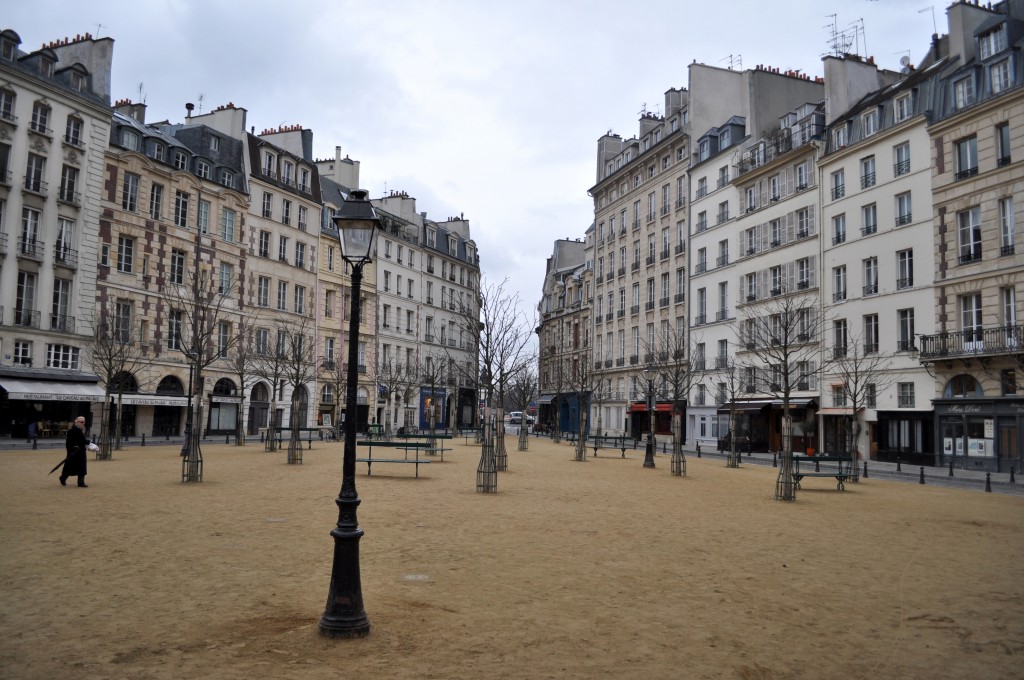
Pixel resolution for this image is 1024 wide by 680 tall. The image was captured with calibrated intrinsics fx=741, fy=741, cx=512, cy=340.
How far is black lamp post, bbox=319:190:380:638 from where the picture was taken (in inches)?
220

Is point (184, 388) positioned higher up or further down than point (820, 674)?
higher up

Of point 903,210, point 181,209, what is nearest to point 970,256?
point 903,210

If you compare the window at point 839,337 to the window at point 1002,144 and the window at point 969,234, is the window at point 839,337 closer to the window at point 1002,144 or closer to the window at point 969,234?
the window at point 969,234

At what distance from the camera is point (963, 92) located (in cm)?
2873

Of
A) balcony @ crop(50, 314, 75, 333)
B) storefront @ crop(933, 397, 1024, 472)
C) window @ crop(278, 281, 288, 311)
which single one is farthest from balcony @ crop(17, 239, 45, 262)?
storefront @ crop(933, 397, 1024, 472)

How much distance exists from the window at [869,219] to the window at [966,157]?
4114 millimetres

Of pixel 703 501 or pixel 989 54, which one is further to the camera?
pixel 989 54

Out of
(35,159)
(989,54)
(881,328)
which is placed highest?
(989,54)

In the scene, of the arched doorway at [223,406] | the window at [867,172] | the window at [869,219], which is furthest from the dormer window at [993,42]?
the arched doorway at [223,406]

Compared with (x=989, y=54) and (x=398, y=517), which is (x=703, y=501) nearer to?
(x=398, y=517)

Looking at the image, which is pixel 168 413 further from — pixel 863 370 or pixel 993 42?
pixel 993 42

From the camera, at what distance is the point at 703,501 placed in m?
15.1

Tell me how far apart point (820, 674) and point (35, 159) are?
36293 mm

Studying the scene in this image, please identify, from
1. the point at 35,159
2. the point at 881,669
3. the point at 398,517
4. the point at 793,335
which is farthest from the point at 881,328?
the point at 35,159
